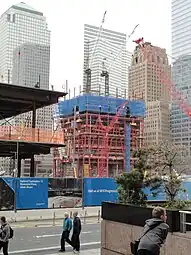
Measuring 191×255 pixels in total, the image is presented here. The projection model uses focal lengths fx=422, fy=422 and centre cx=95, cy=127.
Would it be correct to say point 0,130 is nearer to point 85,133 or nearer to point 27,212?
point 27,212

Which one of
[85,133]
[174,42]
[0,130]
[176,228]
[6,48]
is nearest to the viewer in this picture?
[176,228]

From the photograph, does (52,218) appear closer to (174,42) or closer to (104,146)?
(104,146)

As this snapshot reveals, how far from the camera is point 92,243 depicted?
17094mm

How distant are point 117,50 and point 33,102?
82.9m

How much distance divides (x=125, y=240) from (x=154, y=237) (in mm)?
5838

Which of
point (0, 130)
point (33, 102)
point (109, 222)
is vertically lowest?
point (109, 222)

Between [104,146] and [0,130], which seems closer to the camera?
[0,130]

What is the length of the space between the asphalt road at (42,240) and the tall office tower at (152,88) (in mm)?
78084

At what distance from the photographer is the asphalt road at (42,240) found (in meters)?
15.2

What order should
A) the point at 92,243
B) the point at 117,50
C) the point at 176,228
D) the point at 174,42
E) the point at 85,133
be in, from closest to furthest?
the point at 176,228 < the point at 92,243 < the point at 85,133 < the point at 174,42 < the point at 117,50

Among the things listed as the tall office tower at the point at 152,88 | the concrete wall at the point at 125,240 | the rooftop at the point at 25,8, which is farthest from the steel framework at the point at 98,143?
the concrete wall at the point at 125,240

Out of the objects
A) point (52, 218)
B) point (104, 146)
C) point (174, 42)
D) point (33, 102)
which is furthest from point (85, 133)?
point (174, 42)

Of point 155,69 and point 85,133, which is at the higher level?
point 155,69

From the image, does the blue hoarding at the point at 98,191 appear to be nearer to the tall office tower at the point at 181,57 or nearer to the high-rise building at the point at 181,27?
the tall office tower at the point at 181,57
